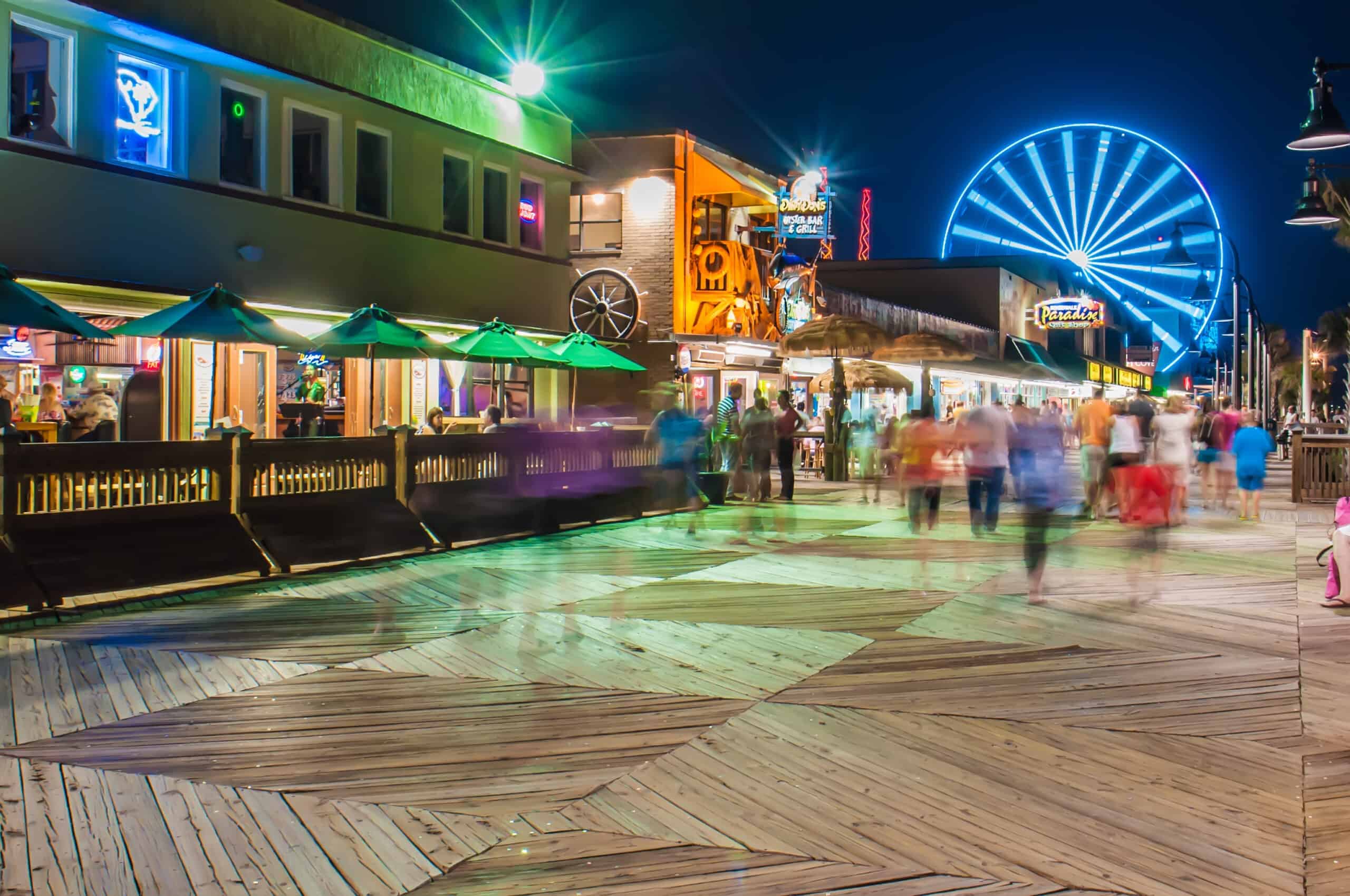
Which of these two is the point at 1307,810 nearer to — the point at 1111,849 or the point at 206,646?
the point at 1111,849

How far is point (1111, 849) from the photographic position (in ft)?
15.9

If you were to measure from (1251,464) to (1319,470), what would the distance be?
175 inches

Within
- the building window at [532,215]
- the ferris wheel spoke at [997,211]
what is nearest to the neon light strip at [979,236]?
the ferris wheel spoke at [997,211]

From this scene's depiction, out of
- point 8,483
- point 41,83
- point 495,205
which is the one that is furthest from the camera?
point 495,205

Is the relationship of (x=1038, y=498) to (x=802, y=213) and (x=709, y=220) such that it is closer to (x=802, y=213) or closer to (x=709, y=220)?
(x=709, y=220)

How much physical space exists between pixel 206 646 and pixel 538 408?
17.7 meters

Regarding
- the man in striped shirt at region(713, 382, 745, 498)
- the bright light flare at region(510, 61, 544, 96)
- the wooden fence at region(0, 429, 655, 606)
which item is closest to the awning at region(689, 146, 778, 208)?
the bright light flare at region(510, 61, 544, 96)

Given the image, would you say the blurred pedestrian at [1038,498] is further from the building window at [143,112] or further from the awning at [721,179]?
the awning at [721,179]

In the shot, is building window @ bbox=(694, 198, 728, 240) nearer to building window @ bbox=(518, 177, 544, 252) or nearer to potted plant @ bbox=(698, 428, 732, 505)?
building window @ bbox=(518, 177, 544, 252)

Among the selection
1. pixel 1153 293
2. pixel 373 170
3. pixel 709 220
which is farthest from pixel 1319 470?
pixel 1153 293

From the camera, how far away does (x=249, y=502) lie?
12.0 m

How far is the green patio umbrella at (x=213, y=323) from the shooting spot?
14.7 metres

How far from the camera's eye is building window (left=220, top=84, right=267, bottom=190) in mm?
18359

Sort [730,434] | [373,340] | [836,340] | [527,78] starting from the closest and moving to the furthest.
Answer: [373,340] < [836,340] < [730,434] < [527,78]
